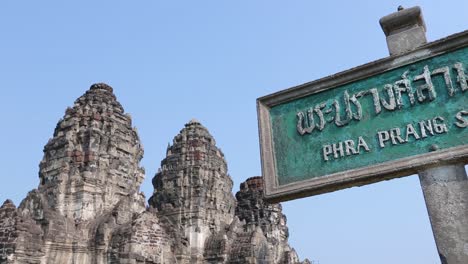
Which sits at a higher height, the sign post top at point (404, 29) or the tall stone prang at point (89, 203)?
the tall stone prang at point (89, 203)

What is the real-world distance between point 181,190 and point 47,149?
7645mm

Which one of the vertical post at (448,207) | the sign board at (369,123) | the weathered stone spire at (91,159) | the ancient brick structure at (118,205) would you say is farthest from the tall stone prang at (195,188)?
the vertical post at (448,207)

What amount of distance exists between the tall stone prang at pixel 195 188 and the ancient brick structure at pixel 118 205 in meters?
0.06

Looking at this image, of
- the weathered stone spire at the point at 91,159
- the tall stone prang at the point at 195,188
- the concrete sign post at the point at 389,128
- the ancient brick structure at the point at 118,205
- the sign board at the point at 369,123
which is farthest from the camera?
the tall stone prang at the point at 195,188

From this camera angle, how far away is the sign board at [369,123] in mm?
2719

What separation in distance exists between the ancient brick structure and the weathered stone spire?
0.05 metres

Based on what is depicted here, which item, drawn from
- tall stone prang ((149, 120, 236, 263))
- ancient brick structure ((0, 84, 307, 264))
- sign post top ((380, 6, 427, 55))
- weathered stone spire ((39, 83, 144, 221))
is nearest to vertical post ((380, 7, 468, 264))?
sign post top ((380, 6, 427, 55))

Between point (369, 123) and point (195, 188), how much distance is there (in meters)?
23.5

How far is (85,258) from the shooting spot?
18.0 m

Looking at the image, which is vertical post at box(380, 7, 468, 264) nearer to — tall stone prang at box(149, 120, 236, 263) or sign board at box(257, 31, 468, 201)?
sign board at box(257, 31, 468, 201)

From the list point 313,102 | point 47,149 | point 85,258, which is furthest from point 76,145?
point 313,102

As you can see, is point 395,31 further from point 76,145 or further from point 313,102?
point 76,145

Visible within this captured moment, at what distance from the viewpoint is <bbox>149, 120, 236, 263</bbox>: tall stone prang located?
2503cm

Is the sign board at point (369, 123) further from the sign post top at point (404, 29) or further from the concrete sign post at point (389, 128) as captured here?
the sign post top at point (404, 29)
